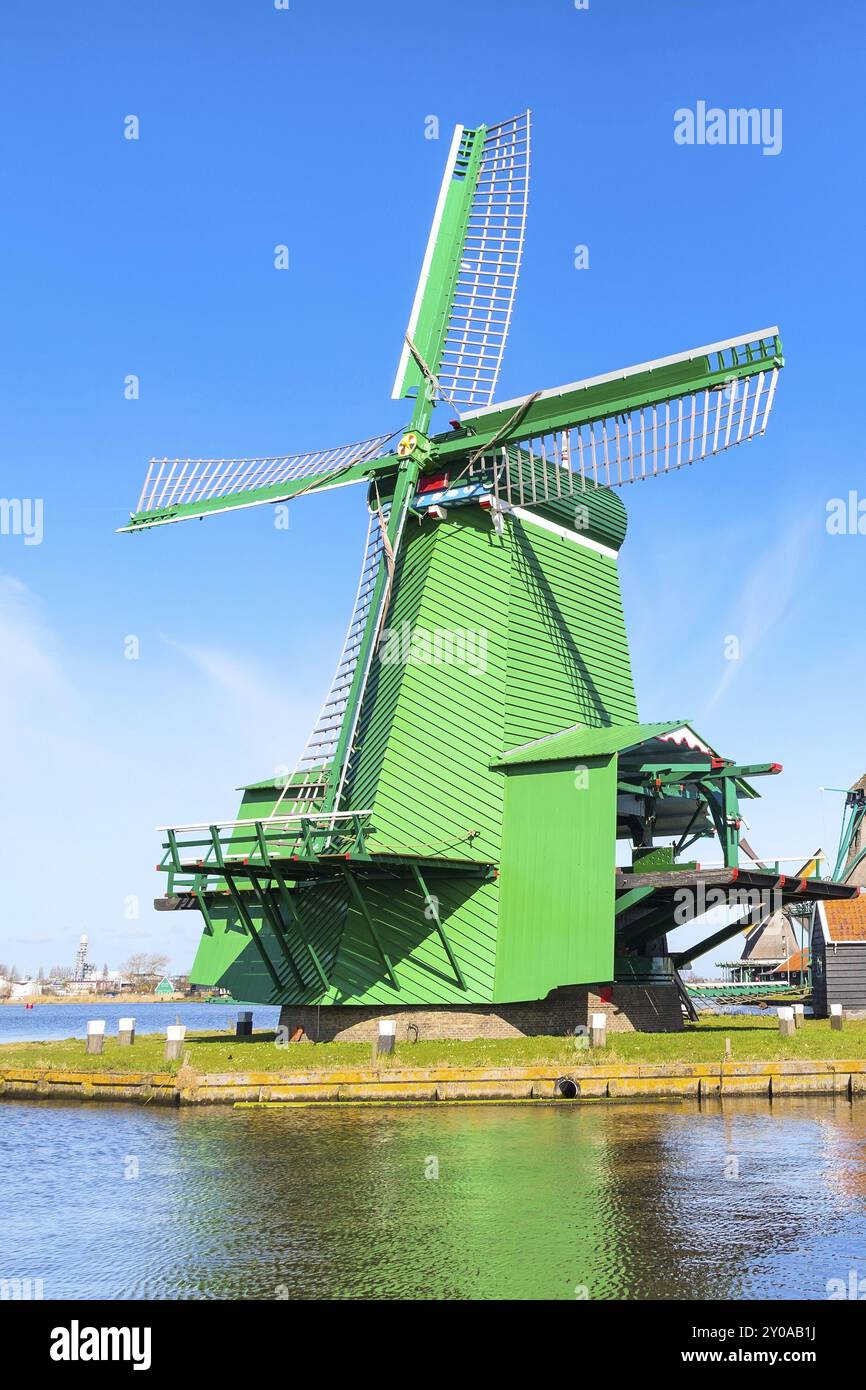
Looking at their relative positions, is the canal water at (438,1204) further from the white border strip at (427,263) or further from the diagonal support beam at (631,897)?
the white border strip at (427,263)

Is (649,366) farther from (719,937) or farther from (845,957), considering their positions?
(845,957)

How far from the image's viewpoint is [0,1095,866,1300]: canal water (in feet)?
34.4

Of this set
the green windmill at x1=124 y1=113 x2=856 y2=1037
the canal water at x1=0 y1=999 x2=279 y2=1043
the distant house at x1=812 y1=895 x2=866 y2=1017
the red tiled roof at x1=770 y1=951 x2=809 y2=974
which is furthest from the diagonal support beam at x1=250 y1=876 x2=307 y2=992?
the red tiled roof at x1=770 y1=951 x2=809 y2=974

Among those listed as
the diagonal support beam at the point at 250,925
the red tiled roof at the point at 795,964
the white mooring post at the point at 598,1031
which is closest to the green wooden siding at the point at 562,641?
the white mooring post at the point at 598,1031

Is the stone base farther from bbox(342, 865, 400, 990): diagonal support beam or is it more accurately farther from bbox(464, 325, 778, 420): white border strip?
bbox(464, 325, 778, 420): white border strip

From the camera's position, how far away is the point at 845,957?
47.0 meters

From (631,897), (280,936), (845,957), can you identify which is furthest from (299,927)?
(845,957)

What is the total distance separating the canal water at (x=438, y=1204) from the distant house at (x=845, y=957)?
90.4 feet

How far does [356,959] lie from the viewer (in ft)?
93.3

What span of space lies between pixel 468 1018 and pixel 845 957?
24.7 meters

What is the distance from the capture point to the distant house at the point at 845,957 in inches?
1838
